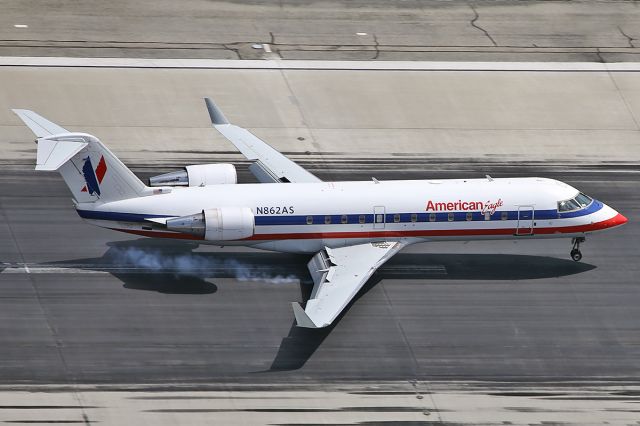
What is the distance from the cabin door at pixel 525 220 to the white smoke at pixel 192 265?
331 inches

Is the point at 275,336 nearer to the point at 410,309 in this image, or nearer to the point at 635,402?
the point at 410,309

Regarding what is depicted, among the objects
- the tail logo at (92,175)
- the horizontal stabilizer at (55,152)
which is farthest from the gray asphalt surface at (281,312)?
the horizontal stabilizer at (55,152)

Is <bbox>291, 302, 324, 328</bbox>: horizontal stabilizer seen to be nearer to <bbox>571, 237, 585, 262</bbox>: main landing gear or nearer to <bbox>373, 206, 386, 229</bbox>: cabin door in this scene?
<bbox>373, 206, 386, 229</bbox>: cabin door

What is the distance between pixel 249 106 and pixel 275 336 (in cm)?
1881

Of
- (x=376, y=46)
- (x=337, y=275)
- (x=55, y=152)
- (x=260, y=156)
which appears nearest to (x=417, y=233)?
(x=337, y=275)

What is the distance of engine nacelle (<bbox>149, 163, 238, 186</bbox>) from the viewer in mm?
47219

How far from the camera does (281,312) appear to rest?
146 feet

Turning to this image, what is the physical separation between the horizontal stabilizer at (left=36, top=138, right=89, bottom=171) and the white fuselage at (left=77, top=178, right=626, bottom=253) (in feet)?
8.38

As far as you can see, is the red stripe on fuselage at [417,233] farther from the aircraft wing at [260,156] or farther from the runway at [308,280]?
the aircraft wing at [260,156]

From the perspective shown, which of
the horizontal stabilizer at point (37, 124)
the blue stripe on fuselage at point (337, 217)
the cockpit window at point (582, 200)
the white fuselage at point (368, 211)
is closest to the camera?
the horizontal stabilizer at point (37, 124)

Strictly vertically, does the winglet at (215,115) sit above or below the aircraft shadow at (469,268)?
above

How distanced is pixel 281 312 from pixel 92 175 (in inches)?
317

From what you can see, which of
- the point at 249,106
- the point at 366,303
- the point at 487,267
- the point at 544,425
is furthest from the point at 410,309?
the point at 249,106

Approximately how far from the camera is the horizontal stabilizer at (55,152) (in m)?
42.2
